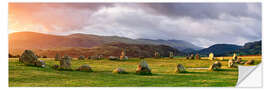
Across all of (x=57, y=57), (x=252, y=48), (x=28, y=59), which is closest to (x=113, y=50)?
(x=57, y=57)

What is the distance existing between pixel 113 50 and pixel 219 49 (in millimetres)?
9941

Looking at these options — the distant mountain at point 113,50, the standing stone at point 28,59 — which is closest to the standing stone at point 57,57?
the distant mountain at point 113,50

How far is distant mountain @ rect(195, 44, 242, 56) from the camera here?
1991cm

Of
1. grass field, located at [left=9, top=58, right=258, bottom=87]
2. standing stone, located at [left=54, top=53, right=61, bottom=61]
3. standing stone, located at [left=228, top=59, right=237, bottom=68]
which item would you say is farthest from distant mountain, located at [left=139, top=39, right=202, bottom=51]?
standing stone, located at [left=54, top=53, right=61, bottom=61]

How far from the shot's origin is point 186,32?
19.5 metres

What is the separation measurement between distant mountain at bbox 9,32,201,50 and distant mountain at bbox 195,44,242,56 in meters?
1.28

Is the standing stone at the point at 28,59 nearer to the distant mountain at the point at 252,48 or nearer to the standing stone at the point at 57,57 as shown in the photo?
the standing stone at the point at 57,57

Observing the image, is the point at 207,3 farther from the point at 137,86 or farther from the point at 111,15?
the point at 137,86

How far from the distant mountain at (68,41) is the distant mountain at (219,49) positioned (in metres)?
1.28

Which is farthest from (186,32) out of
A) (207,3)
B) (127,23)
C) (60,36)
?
(60,36)

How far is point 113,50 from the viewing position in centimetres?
2486

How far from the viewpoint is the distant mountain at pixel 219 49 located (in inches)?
784

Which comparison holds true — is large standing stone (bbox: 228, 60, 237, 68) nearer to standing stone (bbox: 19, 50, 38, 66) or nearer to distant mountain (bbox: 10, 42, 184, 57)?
distant mountain (bbox: 10, 42, 184, 57)

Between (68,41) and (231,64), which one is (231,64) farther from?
(68,41)
